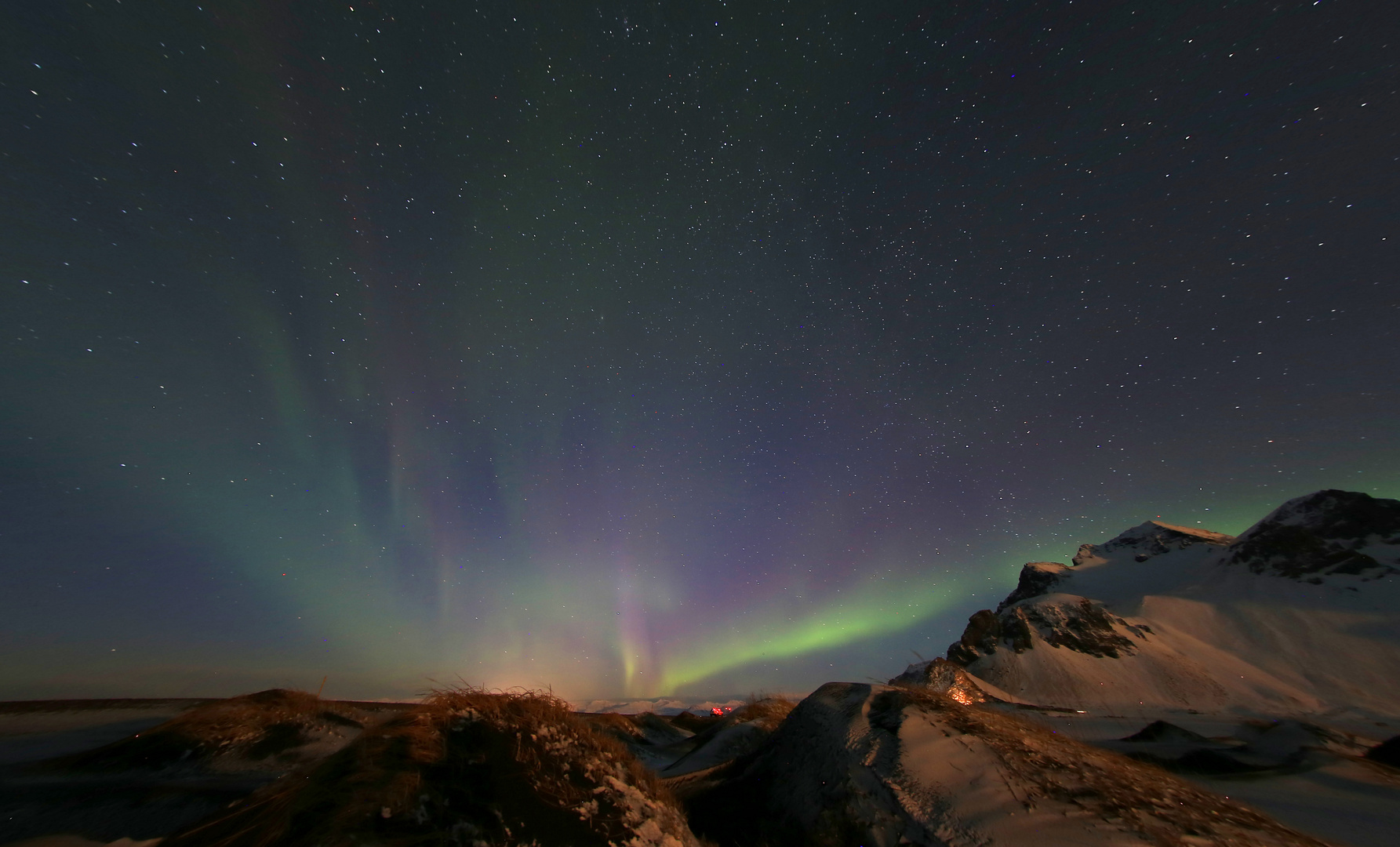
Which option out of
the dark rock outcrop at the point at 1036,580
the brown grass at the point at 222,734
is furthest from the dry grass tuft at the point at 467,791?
the dark rock outcrop at the point at 1036,580

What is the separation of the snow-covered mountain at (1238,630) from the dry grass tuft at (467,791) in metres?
125

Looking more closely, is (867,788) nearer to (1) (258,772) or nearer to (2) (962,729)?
(2) (962,729)

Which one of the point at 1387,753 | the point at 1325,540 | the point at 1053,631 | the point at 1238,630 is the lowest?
the point at 1238,630

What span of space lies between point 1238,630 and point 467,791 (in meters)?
192

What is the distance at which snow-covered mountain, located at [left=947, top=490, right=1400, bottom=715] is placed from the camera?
333 feet

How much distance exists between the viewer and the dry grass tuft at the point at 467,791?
3.56 metres

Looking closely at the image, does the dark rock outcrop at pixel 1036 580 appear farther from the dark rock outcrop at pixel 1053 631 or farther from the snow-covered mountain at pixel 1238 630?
the dark rock outcrop at pixel 1053 631

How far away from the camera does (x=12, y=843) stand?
4789mm

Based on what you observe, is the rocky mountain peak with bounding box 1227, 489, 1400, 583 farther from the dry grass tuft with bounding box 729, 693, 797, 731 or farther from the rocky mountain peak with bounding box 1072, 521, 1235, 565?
the dry grass tuft with bounding box 729, 693, 797, 731

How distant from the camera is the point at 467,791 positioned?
14.0 feet

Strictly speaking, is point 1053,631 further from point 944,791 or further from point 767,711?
point 944,791

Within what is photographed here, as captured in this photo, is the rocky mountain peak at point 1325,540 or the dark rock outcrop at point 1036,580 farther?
the dark rock outcrop at point 1036,580

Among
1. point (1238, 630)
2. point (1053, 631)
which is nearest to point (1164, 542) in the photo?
point (1238, 630)

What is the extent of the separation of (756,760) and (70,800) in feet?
30.8
